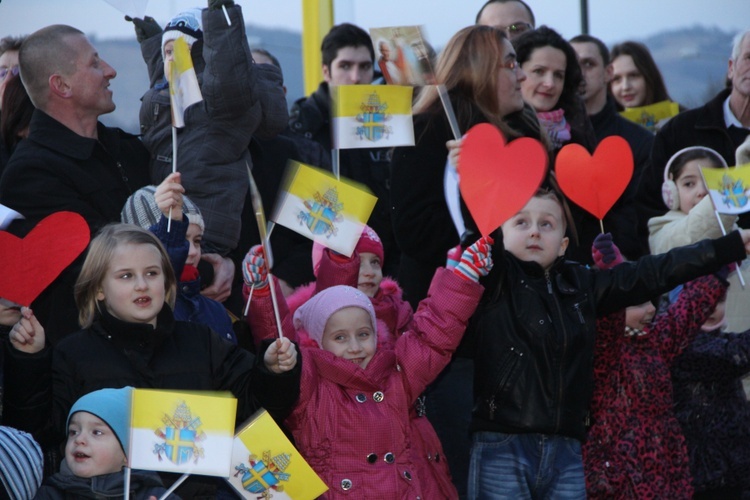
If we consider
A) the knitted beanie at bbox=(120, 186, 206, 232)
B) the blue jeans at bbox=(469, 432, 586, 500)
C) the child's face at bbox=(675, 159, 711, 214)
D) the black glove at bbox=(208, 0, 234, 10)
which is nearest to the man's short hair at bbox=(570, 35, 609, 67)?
the child's face at bbox=(675, 159, 711, 214)

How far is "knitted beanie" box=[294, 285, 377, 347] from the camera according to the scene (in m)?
4.46

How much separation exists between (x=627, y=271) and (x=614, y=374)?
0.49 metres

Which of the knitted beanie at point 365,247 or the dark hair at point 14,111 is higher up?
the dark hair at point 14,111

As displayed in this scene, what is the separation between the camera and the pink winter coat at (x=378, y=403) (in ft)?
14.0

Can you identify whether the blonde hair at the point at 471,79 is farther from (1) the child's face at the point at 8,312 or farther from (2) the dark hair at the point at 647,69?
(2) the dark hair at the point at 647,69

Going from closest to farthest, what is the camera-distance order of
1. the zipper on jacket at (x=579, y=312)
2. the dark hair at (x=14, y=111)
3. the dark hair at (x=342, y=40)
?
the zipper on jacket at (x=579, y=312) < the dark hair at (x=14, y=111) < the dark hair at (x=342, y=40)

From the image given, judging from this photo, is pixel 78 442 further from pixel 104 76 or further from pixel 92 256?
pixel 104 76

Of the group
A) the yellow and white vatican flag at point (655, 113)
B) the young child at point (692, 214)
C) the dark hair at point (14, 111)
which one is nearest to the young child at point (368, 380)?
the young child at point (692, 214)

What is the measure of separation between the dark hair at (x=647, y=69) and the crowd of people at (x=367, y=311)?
204 centimetres

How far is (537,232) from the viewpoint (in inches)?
182

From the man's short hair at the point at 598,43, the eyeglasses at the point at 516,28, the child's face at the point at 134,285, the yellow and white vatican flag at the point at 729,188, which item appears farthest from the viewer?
the man's short hair at the point at 598,43

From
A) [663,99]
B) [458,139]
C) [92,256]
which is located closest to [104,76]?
[92,256]

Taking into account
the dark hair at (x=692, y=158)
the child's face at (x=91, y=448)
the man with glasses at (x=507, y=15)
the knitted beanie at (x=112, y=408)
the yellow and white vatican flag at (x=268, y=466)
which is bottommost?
the yellow and white vatican flag at (x=268, y=466)

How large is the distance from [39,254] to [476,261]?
1517 mm
